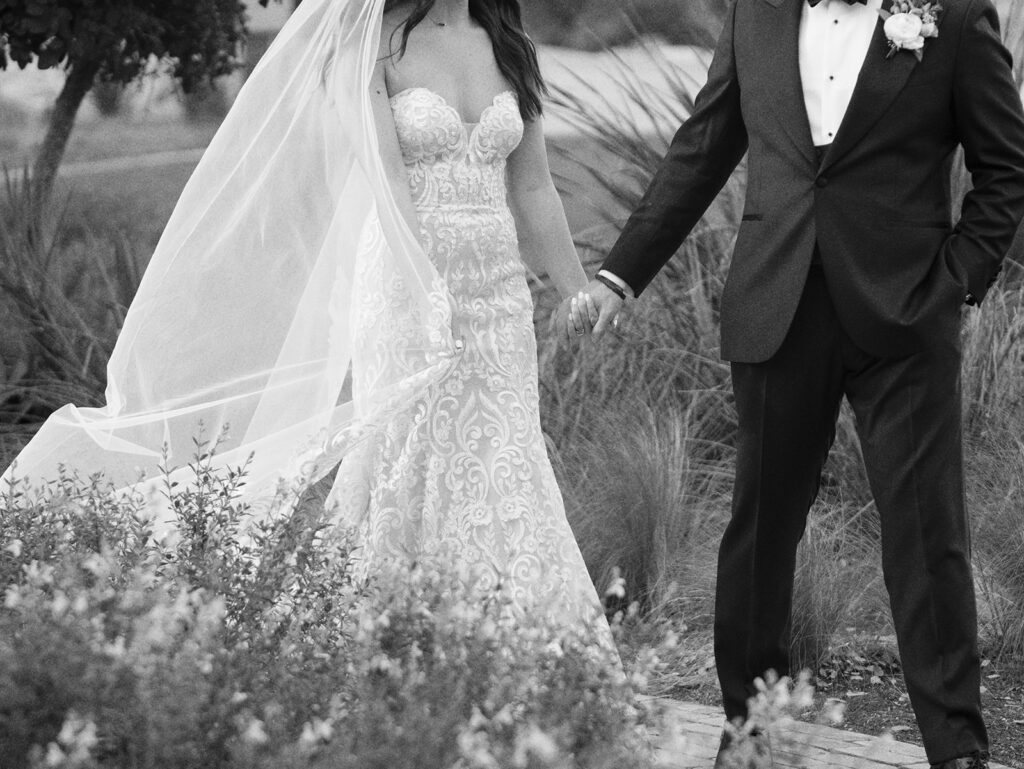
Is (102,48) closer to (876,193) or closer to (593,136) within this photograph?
(593,136)

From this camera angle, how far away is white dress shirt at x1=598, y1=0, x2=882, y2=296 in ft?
11.3

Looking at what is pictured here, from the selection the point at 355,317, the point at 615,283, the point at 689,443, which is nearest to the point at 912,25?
the point at 615,283

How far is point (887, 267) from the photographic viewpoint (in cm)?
344

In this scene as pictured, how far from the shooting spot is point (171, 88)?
8.29 m

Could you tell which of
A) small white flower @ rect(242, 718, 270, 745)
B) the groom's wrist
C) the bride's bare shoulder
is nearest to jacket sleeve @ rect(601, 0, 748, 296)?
the groom's wrist

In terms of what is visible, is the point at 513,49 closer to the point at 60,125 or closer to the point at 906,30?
the point at 906,30

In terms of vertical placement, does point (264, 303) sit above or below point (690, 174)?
below

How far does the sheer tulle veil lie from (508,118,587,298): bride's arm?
19.3 inches

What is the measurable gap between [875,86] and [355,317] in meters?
1.67

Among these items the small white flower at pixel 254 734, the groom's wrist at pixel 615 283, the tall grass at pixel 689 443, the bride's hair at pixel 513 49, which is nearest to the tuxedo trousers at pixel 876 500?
the groom's wrist at pixel 615 283

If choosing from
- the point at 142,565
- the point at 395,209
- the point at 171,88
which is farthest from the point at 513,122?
the point at 171,88

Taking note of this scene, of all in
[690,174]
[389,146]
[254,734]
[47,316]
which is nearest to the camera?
[254,734]

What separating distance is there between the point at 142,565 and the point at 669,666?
2.41m

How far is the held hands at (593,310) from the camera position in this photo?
3979 millimetres
